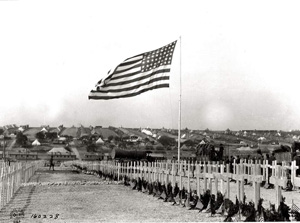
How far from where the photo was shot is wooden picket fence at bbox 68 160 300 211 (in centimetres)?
979

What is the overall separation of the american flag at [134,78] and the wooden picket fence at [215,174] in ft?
10.4

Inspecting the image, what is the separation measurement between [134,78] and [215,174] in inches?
278

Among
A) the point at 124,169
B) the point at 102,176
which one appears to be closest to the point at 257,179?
the point at 124,169

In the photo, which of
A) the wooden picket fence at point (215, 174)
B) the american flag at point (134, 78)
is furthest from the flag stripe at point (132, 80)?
the wooden picket fence at point (215, 174)

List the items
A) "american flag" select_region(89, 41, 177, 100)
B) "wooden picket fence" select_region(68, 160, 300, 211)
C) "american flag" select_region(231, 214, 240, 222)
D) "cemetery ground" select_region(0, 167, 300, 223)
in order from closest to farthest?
"wooden picket fence" select_region(68, 160, 300, 211), "american flag" select_region(231, 214, 240, 222), "cemetery ground" select_region(0, 167, 300, 223), "american flag" select_region(89, 41, 177, 100)

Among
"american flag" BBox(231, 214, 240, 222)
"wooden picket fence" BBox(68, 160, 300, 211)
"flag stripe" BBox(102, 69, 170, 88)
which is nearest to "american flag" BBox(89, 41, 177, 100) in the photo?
"flag stripe" BBox(102, 69, 170, 88)

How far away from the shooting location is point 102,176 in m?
35.1

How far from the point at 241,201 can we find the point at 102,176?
83.2 feet

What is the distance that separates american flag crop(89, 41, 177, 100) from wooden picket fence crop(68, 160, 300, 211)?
3181 millimetres

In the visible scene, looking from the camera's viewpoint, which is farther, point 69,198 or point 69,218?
point 69,198

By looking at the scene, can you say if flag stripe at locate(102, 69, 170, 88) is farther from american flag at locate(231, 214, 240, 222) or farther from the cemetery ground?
american flag at locate(231, 214, 240, 222)

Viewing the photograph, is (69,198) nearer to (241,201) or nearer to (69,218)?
(69,218)

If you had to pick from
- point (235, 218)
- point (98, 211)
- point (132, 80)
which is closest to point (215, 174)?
point (235, 218)

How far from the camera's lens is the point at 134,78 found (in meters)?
18.4
